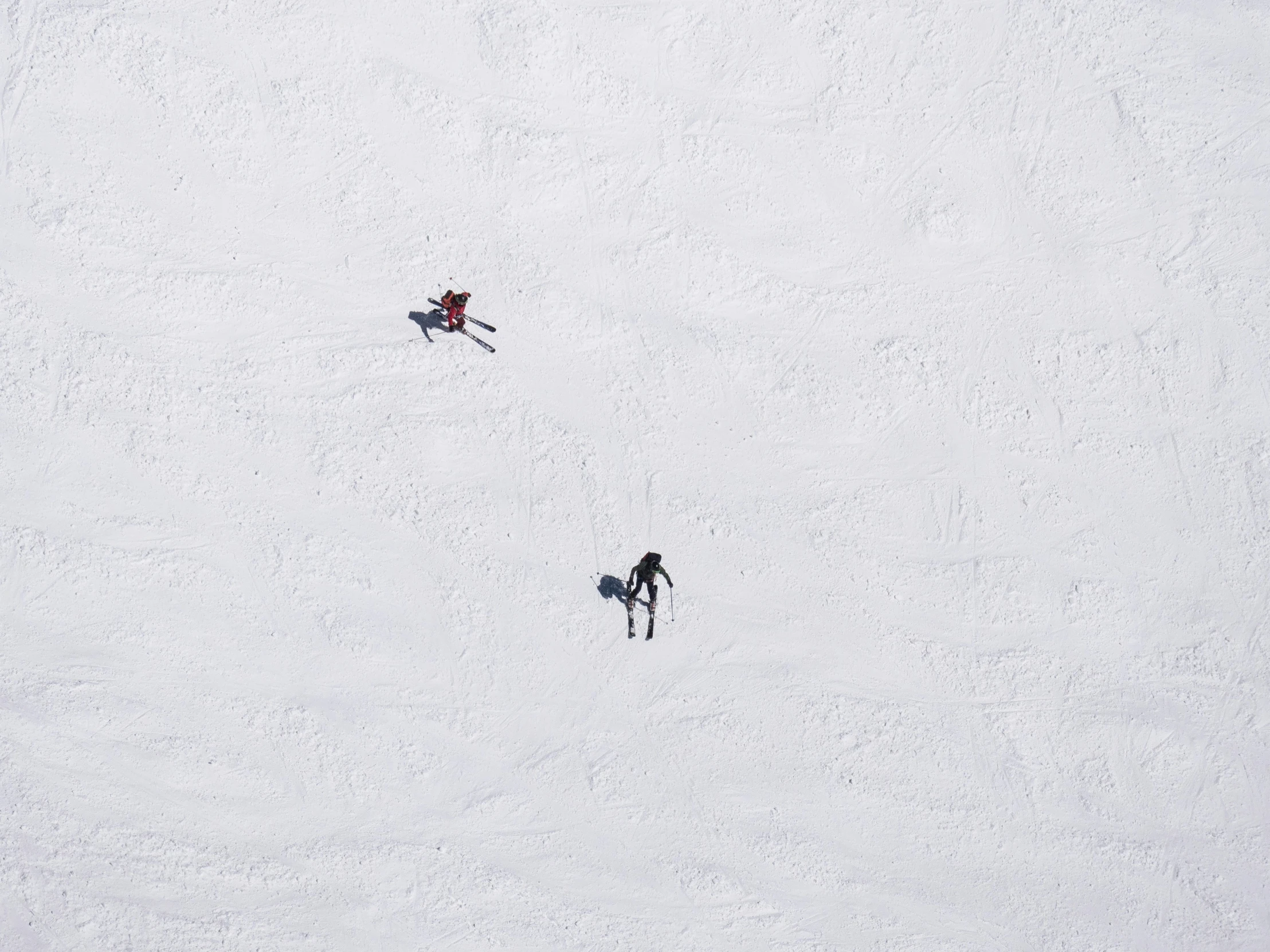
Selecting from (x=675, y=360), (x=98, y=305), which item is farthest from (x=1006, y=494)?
(x=98, y=305)

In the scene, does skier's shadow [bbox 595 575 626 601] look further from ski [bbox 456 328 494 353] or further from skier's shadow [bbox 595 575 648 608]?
ski [bbox 456 328 494 353]

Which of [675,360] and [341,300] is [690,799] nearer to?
[675,360]

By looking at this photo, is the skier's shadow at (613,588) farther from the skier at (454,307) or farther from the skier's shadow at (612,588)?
the skier at (454,307)

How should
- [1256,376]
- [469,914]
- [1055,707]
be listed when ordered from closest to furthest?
[469,914]
[1055,707]
[1256,376]

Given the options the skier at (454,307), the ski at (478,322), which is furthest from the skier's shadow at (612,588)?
the skier at (454,307)

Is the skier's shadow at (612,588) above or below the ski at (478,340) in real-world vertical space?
below

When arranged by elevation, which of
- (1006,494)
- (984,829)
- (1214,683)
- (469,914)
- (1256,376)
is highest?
(1256,376)

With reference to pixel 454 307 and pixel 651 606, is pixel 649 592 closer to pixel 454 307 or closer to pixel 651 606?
pixel 651 606

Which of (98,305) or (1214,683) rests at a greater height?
Result: (98,305)
